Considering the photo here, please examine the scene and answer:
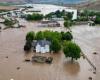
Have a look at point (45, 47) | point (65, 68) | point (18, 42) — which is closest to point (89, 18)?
point (18, 42)

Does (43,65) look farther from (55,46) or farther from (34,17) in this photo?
(34,17)

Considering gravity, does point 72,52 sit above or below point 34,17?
above

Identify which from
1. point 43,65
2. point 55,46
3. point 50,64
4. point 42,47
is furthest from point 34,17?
point 43,65

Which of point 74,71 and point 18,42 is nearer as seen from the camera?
point 74,71

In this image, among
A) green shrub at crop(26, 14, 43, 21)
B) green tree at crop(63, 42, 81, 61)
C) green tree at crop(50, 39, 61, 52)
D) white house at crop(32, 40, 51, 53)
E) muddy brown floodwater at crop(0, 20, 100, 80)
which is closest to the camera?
muddy brown floodwater at crop(0, 20, 100, 80)

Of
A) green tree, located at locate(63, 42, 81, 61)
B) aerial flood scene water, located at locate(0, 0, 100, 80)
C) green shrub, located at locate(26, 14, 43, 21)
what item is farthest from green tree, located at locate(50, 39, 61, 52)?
green shrub, located at locate(26, 14, 43, 21)

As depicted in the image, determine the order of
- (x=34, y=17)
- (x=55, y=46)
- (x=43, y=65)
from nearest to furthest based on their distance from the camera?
(x=43, y=65), (x=55, y=46), (x=34, y=17)

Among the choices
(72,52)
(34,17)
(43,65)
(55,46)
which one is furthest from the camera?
(34,17)

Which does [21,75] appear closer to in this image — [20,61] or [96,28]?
[20,61]

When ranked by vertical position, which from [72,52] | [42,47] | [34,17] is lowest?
[34,17]

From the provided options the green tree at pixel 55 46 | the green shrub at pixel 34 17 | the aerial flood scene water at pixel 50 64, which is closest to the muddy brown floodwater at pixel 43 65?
the aerial flood scene water at pixel 50 64

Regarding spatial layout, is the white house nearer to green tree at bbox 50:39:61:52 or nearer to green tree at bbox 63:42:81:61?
green tree at bbox 50:39:61:52
